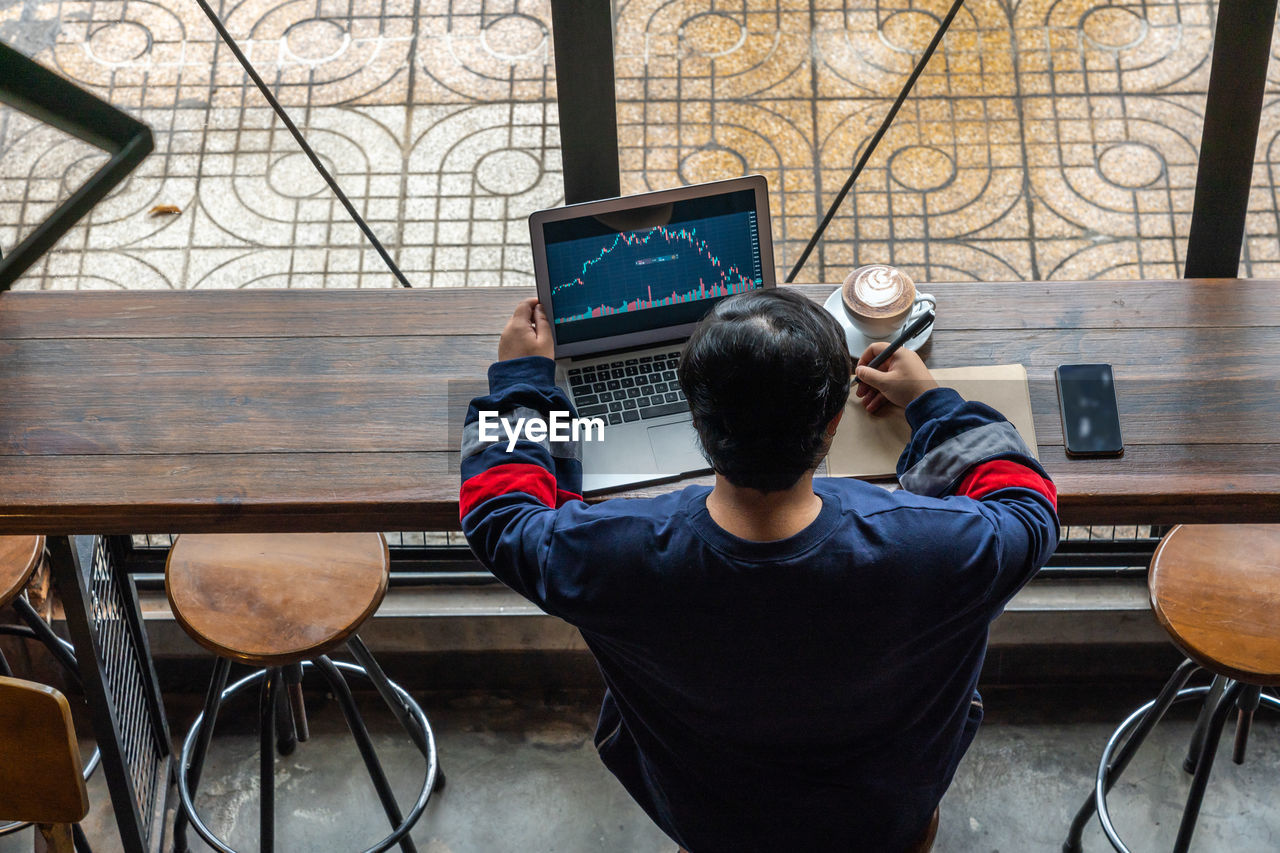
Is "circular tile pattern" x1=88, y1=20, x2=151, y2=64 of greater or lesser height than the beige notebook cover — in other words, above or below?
above

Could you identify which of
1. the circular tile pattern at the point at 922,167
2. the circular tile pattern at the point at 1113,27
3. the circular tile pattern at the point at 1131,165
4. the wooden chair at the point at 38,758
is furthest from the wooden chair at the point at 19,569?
the circular tile pattern at the point at 1113,27

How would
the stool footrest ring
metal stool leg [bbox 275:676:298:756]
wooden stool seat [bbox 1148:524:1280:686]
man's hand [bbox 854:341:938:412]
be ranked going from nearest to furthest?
man's hand [bbox 854:341:938:412] → wooden stool seat [bbox 1148:524:1280:686] → the stool footrest ring → metal stool leg [bbox 275:676:298:756]

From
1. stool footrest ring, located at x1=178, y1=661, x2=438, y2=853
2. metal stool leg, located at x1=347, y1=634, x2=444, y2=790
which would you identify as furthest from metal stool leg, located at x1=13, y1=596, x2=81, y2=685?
metal stool leg, located at x1=347, y1=634, x2=444, y2=790

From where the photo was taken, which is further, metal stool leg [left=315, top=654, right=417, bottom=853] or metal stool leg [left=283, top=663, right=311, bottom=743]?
metal stool leg [left=283, top=663, right=311, bottom=743]

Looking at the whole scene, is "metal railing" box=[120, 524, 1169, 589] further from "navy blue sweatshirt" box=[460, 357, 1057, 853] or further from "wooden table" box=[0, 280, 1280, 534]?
"navy blue sweatshirt" box=[460, 357, 1057, 853]

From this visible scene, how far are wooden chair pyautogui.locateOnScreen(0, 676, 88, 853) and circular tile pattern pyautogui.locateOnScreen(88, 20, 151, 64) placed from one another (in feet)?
11.5

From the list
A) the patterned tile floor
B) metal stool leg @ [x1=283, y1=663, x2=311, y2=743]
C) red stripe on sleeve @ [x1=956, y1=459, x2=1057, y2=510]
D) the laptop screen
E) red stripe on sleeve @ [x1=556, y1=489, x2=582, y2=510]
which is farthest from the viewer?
the patterned tile floor

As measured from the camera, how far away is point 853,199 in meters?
4.07

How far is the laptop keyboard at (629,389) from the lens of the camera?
1.90 m

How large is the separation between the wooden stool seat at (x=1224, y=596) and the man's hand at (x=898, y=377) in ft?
2.44

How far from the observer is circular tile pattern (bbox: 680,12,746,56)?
14.7 feet

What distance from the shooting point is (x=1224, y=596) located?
2158 millimetres

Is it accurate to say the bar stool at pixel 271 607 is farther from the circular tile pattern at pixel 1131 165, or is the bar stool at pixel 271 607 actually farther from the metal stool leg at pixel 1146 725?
A: the circular tile pattern at pixel 1131 165

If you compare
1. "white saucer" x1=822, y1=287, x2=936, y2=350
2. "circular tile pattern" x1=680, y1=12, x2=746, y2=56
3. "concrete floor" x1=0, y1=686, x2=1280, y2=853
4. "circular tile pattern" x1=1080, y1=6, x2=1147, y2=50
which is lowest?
"concrete floor" x1=0, y1=686, x2=1280, y2=853
